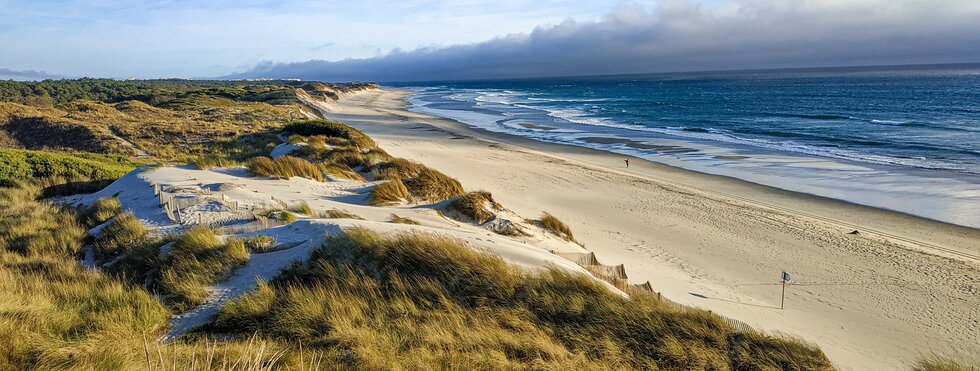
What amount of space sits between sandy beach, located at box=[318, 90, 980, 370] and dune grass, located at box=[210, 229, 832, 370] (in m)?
3.70

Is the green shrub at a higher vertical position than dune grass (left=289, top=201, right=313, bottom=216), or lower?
higher

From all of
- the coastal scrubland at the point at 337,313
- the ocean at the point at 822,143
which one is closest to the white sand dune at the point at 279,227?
the coastal scrubland at the point at 337,313

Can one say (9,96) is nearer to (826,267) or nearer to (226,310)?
(226,310)

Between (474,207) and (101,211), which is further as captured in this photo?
(474,207)

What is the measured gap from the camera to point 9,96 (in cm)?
4775

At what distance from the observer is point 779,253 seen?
12.0 metres

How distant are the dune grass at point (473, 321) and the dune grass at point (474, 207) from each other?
440 cm

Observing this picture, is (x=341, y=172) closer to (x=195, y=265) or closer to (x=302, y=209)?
(x=302, y=209)

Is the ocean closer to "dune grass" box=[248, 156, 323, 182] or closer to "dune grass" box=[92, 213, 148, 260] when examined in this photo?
"dune grass" box=[248, 156, 323, 182]

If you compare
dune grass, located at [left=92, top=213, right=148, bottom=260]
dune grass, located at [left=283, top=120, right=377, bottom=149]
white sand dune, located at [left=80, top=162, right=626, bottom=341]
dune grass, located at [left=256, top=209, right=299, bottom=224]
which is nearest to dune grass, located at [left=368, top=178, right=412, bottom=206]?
white sand dune, located at [left=80, top=162, right=626, bottom=341]

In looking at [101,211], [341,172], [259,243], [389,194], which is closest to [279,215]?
[259,243]

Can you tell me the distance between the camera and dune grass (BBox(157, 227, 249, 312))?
193 inches

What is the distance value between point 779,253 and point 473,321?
10.1m

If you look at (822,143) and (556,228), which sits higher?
(822,143)
